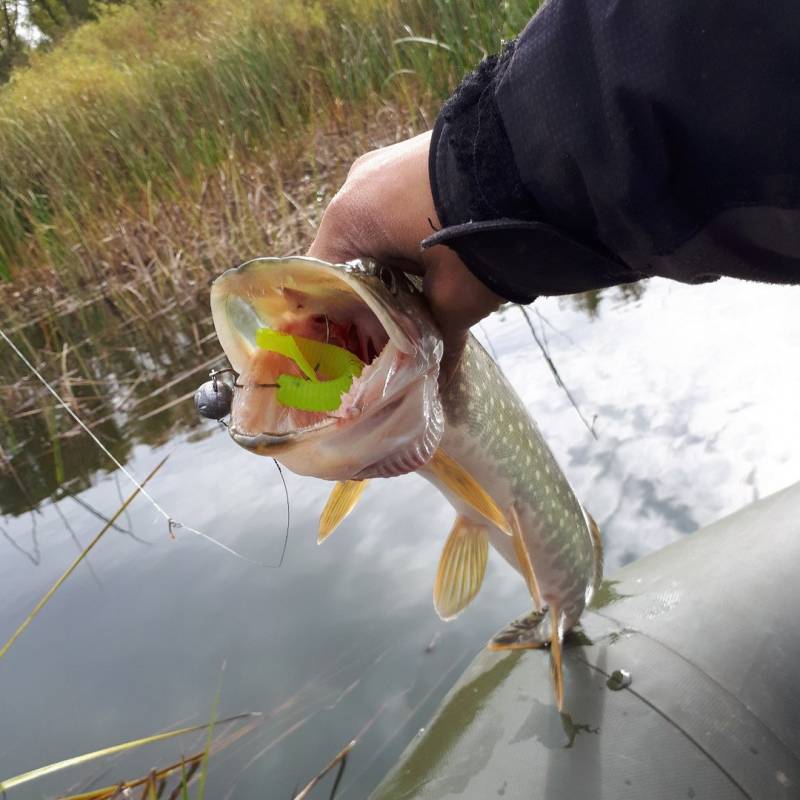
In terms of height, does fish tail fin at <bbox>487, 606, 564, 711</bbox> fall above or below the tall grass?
below

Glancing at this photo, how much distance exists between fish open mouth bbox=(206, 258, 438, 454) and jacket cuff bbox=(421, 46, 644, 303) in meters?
0.12

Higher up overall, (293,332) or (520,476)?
(293,332)

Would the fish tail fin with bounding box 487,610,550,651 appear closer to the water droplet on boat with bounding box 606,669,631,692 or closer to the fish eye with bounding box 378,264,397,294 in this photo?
the water droplet on boat with bounding box 606,669,631,692

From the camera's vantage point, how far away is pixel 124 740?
70.5 inches

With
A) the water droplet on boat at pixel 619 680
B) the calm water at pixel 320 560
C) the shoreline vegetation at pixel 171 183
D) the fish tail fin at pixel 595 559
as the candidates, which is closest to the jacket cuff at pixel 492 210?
the water droplet on boat at pixel 619 680

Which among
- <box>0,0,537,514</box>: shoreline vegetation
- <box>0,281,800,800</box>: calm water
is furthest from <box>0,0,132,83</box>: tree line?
<box>0,281,800,800</box>: calm water

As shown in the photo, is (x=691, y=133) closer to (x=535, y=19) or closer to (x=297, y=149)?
(x=535, y=19)

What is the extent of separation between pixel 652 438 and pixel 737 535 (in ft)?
2.73

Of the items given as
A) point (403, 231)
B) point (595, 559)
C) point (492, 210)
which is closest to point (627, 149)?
point (492, 210)

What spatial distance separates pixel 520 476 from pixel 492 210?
814 mm

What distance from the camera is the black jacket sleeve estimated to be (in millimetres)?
712

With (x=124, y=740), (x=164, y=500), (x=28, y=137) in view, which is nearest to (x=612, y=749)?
(x=124, y=740)

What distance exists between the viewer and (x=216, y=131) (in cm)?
629

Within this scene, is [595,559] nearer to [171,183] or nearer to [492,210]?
[492,210]
